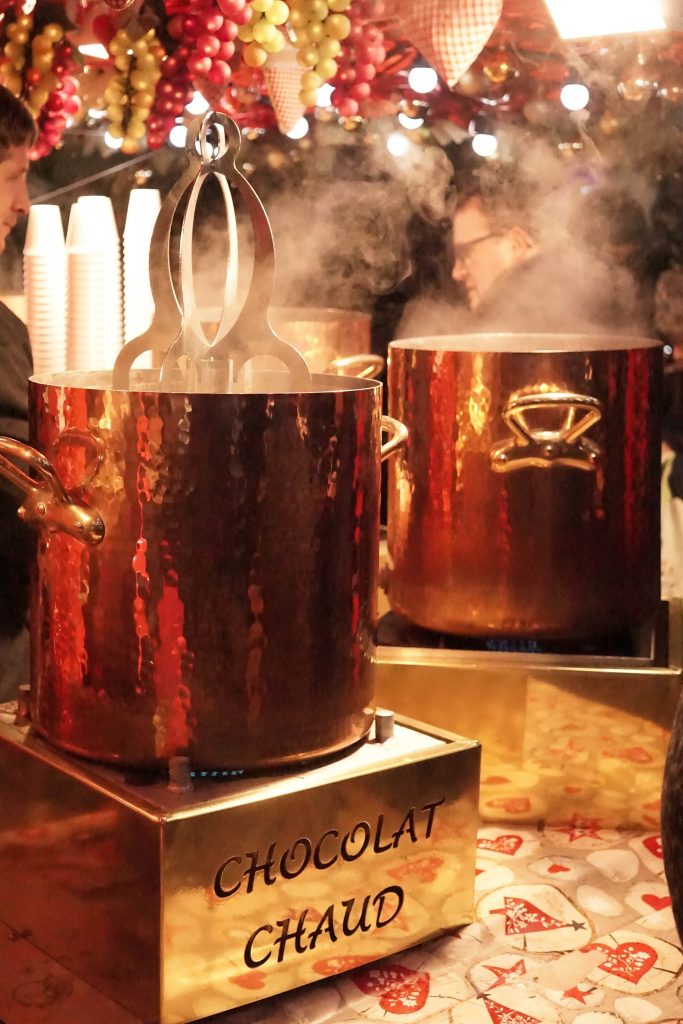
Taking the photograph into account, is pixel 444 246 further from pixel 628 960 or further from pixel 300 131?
pixel 628 960

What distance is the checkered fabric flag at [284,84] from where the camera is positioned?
162 cm

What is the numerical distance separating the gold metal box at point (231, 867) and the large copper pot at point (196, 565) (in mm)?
39

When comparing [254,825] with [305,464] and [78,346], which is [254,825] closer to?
[305,464]

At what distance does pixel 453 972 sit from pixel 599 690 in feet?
1.22

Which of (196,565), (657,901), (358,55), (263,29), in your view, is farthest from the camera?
(358,55)

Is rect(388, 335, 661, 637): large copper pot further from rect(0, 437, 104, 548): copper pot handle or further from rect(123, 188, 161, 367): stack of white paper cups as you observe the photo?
rect(123, 188, 161, 367): stack of white paper cups

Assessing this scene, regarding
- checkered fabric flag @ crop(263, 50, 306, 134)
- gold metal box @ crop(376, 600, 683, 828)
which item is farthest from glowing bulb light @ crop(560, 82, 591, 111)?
gold metal box @ crop(376, 600, 683, 828)

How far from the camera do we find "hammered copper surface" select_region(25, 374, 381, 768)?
0.83 meters

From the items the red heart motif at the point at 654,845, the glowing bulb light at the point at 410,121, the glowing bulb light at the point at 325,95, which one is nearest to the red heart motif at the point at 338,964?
the red heart motif at the point at 654,845

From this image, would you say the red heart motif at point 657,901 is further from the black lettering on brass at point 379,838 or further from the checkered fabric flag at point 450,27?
the checkered fabric flag at point 450,27

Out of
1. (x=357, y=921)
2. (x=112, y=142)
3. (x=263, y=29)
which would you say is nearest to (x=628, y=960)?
(x=357, y=921)

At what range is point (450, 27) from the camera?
1439mm

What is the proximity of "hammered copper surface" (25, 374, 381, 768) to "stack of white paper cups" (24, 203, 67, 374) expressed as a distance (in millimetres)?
1053

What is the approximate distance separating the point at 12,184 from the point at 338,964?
1.13 metres
